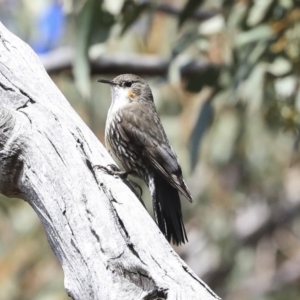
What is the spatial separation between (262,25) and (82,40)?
1190mm

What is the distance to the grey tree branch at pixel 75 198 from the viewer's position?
2.54 m

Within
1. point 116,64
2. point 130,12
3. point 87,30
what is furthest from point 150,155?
point 116,64

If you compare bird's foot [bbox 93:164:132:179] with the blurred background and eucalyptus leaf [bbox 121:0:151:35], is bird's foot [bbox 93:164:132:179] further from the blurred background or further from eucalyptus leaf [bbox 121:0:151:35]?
eucalyptus leaf [bbox 121:0:151:35]

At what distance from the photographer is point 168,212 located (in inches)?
138

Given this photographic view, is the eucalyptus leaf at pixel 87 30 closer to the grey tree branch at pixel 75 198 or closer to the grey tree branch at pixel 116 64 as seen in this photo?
the grey tree branch at pixel 116 64

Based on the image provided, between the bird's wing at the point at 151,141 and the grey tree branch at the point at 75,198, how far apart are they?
556 millimetres

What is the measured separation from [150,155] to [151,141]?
0.34 ft

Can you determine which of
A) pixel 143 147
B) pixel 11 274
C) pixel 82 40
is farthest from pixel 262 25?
pixel 11 274

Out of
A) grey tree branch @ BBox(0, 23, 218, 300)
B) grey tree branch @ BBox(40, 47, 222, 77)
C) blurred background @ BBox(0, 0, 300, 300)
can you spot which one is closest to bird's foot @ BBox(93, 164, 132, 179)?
grey tree branch @ BBox(0, 23, 218, 300)

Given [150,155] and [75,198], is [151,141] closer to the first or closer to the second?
[150,155]

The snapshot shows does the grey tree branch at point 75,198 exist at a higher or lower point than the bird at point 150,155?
lower

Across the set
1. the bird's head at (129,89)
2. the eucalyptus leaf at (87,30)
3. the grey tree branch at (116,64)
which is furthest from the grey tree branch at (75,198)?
the grey tree branch at (116,64)

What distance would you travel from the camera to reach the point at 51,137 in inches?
112

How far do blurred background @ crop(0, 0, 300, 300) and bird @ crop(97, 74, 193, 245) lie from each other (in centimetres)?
72
